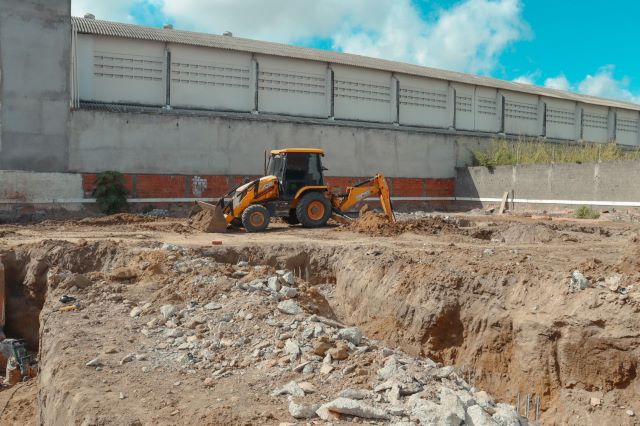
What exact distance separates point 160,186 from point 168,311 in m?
15.2

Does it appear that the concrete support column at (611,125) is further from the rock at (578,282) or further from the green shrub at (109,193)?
the rock at (578,282)

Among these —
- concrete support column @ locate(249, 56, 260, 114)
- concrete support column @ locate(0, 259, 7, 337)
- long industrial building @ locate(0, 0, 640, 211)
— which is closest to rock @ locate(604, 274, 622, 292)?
concrete support column @ locate(0, 259, 7, 337)

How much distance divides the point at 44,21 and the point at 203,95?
6.29m

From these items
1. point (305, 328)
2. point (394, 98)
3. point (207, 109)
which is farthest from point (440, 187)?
point (305, 328)

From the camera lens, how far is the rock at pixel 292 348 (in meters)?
5.89

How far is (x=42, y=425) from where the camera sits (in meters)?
6.52

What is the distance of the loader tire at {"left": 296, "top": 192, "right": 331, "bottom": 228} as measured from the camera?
653 inches

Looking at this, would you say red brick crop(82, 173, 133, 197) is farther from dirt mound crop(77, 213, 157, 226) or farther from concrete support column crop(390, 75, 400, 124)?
concrete support column crop(390, 75, 400, 124)

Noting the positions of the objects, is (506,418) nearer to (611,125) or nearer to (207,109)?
(207,109)

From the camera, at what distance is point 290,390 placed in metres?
5.14

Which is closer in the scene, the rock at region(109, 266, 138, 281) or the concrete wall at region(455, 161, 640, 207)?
the rock at region(109, 266, 138, 281)

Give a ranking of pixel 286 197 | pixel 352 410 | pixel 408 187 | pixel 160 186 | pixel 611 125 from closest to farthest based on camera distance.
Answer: pixel 352 410, pixel 286 197, pixel 160 186, pixel 408 187, pixel 611 125

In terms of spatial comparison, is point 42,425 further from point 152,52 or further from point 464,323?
point 152,52

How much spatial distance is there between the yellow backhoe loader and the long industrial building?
245 inches
